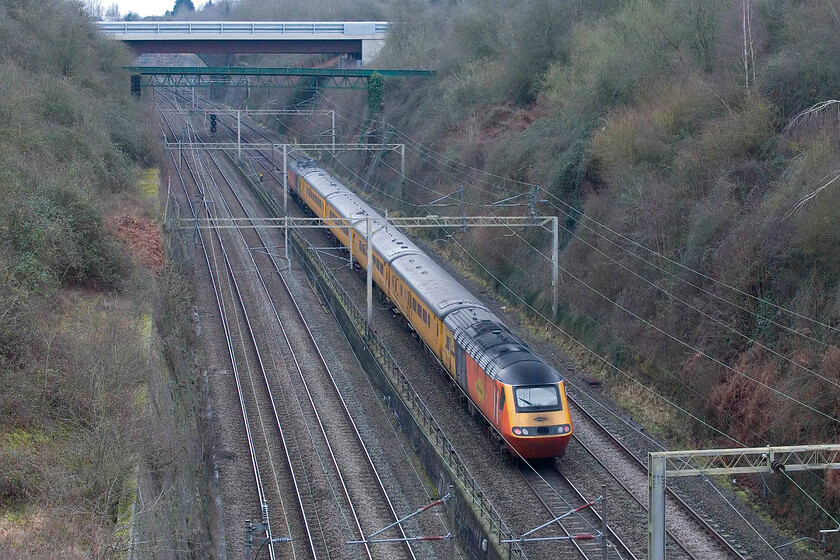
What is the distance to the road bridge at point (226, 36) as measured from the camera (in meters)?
58.5

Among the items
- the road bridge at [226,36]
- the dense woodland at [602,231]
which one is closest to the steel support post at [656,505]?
the dense woodland at [602,231]

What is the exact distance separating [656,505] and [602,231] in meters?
17.2

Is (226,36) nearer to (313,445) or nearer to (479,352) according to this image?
(313,445)

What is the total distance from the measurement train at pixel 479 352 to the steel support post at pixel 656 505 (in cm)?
624

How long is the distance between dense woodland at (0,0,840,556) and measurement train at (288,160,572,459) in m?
3.98

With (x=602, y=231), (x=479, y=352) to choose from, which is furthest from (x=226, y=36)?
(x=479, y=352)

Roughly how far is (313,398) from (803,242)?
44.2 ft

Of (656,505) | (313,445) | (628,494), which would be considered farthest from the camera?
(313,445)

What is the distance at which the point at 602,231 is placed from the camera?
92.2 feet

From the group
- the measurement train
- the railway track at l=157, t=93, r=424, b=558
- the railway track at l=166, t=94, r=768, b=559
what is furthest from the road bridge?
the railway track at l=166, t=94, r=768, b=559

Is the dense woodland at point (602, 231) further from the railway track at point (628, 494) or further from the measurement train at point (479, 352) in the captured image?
the measurement train at point (479, 352)

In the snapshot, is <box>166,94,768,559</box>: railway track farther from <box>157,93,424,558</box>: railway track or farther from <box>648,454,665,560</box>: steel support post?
<box>648,454,665,560</box>: steel support post

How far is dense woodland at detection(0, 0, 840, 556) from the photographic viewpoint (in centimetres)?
1519

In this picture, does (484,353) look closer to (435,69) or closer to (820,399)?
(820,399)
